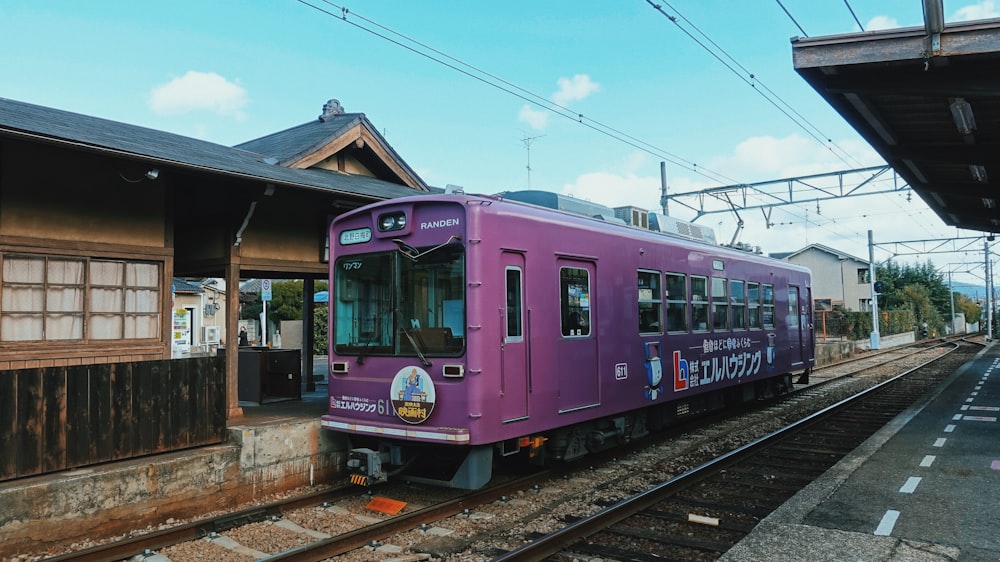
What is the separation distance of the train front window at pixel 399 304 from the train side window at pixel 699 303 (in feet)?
15.2

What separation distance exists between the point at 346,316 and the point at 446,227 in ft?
5.34

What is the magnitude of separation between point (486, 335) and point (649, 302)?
326 cm

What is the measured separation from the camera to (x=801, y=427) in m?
10.3

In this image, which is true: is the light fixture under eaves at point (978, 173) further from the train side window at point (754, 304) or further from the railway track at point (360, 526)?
the railway track at point (360, 526)

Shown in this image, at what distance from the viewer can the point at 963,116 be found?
323 inches

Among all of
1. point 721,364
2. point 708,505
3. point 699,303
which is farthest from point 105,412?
point 721,364

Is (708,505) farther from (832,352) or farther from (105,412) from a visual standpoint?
(832,352)

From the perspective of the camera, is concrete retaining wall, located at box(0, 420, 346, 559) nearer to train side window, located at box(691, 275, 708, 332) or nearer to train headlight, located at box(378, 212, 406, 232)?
train headlight, located at box(378, 212, 406, 232)

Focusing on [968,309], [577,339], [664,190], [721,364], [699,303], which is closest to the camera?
[577,339]

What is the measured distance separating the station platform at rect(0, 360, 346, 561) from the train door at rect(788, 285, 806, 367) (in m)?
9.79

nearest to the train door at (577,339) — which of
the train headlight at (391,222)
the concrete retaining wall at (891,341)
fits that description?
the train headlight at (391,222)

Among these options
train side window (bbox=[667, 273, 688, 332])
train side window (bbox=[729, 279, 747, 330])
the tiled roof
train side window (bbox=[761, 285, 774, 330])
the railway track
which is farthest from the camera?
train side window (bbox=[761, 285, 774, 330])

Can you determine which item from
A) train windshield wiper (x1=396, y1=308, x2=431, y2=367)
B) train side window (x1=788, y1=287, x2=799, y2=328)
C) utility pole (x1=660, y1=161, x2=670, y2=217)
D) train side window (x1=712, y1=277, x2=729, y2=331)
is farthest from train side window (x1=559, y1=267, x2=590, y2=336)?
utility pole (x1=660, y1=161, x2=670, y2=217)

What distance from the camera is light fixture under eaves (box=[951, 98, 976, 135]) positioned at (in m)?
7.89
